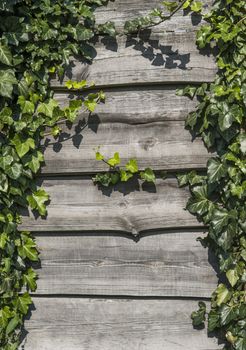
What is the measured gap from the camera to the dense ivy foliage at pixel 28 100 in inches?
80.8

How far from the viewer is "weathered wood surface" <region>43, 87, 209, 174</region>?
206 centimetres

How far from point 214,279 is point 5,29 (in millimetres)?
1192

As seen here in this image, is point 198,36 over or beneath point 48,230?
over

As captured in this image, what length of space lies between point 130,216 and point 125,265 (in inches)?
7.5

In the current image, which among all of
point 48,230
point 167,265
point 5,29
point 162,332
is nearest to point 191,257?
point 167,265

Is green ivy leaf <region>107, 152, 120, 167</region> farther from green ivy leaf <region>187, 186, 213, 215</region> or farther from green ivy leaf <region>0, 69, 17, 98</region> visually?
green ivy leaf <region>0, 69, 17, 98</region>

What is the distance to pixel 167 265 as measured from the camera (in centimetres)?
211

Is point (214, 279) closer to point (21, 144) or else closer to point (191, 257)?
point (191, 257)

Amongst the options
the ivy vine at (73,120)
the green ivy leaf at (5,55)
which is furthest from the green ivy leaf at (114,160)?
the green ivy leaf at (5,55)

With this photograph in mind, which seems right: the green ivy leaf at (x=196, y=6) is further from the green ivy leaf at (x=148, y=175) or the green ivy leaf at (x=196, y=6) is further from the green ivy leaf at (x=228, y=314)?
the green ivy leaf at (x=228, y=314)

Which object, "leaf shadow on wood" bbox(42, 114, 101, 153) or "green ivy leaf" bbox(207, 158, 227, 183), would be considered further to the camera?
"leaf shadow on wood" bbox(42, 114, 101, 153)

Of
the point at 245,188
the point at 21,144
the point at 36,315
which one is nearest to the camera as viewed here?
the point at 245,188

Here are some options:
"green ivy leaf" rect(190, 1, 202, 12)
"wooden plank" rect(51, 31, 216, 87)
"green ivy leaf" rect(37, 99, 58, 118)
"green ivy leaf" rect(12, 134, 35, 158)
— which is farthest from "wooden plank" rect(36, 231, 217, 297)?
"green ivy leaf" rect(190, 1, 202, 12)

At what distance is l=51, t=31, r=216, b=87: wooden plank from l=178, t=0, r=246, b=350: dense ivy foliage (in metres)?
0.05
